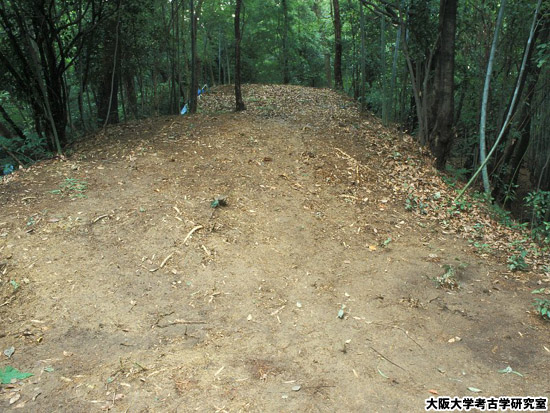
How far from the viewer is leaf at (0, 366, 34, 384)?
2.60 m

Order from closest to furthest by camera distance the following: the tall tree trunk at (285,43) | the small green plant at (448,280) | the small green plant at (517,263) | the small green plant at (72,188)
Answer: the small green plant at (448,280), the small green plant at (517,263), the small green plant at (72,188), the tall tree trunk at (285,43)

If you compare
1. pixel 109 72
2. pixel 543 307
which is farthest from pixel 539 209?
pixel 109 72

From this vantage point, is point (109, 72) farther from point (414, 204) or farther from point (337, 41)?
point (337, 41)

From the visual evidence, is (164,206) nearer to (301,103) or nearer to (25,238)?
(25,238)

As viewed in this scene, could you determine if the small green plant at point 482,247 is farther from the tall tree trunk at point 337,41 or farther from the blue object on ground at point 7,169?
the tall tree trunk at point 337,41

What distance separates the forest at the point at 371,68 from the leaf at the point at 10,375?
443 cm

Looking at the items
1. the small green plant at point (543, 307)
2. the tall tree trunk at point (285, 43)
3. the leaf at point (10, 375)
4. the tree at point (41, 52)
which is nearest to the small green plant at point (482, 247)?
the small green plant at point (543, 307)

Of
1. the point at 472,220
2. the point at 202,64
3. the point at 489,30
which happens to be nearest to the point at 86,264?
the point at 472,220

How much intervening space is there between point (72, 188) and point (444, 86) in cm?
617

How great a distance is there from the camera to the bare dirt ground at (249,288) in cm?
264

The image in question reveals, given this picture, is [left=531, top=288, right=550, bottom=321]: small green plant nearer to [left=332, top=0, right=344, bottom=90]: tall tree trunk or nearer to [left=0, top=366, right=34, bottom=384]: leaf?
[left=0, top=366, right=34, bottom=384]: leaf

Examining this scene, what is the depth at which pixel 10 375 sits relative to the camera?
264 centimetres

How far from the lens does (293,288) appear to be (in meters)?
3.81

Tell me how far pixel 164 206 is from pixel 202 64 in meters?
11.5
